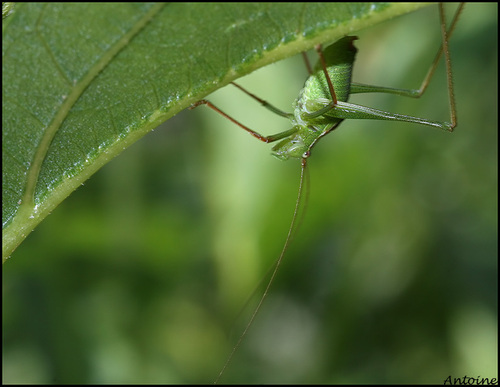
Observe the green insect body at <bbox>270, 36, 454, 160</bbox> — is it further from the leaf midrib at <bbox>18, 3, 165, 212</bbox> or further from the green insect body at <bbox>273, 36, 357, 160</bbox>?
the leaf midrib at <bbox>18, 3, 165, 212</bbox>

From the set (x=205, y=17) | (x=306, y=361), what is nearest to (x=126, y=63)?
Result: (x=205, y=17)

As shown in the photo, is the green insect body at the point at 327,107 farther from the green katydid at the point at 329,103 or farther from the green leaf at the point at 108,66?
the green leaf at the point at 108,66

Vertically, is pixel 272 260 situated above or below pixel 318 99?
below

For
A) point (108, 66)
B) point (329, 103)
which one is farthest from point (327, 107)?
point (108, 66)

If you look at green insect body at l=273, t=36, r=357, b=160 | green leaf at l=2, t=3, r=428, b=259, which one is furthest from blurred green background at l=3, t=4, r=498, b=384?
green leaf at l=2, t=3, r=428, b=259

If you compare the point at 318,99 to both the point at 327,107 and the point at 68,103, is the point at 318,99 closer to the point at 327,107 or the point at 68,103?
the point at 327,107

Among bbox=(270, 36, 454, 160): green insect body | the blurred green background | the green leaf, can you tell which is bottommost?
the blurred green background
